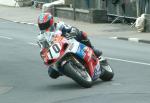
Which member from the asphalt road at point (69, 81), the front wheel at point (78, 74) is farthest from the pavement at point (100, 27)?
the front wheel at point (78, 74)

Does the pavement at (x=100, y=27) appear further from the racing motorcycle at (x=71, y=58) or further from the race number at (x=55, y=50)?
the race number at (x=55, y=50)

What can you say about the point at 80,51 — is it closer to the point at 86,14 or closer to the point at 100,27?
the point at 100,27

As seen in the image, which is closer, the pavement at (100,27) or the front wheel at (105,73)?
the front wheel at (105,73)

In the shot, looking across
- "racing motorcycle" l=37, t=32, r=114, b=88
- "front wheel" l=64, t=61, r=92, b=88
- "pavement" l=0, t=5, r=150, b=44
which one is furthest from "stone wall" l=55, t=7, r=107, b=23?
"front wheel" l=64, t=61, r=92, b=88

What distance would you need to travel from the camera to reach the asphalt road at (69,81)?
36.7ft

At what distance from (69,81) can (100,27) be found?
1757 centimetres

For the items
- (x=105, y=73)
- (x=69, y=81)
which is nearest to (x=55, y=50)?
(x=105, y=73)

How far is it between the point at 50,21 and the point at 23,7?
37681mm

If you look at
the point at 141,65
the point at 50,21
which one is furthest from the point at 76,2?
the point at 50,21

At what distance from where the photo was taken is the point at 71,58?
12219 mm

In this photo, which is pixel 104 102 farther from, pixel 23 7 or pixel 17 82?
pixel 23 7

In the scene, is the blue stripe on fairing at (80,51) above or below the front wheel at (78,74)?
above

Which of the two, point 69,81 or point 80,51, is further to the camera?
point 69,81

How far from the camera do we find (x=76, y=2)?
37.6 metres
